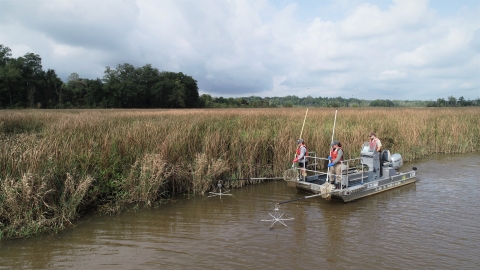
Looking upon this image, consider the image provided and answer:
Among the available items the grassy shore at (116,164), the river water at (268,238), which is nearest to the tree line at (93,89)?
the grassy shore at (116,164)

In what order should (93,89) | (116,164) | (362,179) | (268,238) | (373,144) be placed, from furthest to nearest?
(93,89), (373,144), (362,179), (116,164), (268,238)

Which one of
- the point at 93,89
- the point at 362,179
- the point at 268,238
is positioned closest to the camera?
the point at 268,238

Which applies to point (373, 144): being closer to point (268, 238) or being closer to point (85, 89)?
point (268, 238)

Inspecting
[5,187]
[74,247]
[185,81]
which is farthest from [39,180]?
[185,81]

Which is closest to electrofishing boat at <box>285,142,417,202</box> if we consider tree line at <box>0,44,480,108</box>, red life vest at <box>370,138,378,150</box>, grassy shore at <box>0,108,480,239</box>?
red life vest at <box>370,138,378,150</box>

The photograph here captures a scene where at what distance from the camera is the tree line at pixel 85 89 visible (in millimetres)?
46844

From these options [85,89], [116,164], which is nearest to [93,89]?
[85,89]

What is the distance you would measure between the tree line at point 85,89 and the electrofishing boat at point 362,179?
144ft

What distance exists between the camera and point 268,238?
6590 millimetres

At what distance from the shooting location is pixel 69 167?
7766 millimetres

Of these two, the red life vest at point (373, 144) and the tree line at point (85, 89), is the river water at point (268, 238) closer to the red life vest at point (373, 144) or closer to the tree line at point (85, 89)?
the red life vest at point (373, 144)

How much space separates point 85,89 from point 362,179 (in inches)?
2334

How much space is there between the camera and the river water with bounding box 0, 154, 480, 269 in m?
5.62

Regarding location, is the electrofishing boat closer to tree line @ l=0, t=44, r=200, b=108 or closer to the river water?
the river water
